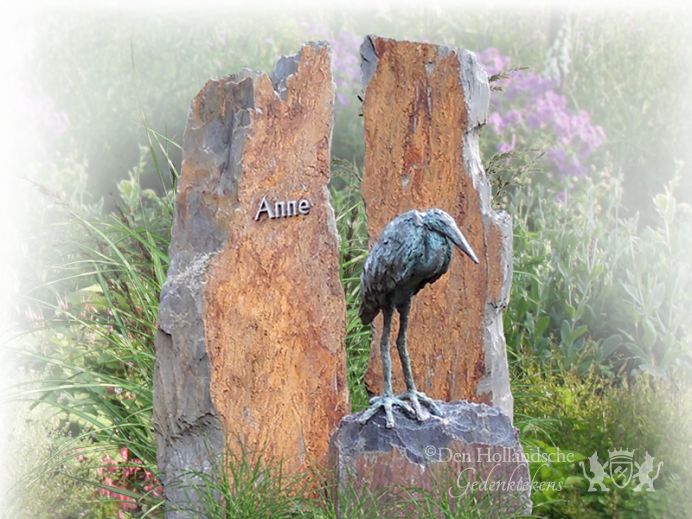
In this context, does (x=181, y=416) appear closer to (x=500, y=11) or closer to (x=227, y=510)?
(x=227, y=510)

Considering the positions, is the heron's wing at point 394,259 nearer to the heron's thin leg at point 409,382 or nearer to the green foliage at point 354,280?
the heron's thin leg at point 409,382

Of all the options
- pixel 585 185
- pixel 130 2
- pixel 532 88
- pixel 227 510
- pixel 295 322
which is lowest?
pixel 227 510

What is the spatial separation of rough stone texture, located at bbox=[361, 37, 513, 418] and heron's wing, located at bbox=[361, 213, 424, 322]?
0.89 metres

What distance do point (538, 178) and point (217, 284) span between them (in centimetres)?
534

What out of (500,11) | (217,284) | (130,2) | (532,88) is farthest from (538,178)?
(217,284)

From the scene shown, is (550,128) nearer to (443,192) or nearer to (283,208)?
(443,192)

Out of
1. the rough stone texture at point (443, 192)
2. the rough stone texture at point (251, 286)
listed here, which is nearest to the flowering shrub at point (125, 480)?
the rough stone texture at point (251, 286)

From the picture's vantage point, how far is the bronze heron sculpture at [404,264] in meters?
4.04

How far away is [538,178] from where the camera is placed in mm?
9172

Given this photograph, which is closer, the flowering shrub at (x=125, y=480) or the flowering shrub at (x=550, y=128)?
the flowering shrub at (x=125, y=480)

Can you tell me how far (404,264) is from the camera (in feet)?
13.3

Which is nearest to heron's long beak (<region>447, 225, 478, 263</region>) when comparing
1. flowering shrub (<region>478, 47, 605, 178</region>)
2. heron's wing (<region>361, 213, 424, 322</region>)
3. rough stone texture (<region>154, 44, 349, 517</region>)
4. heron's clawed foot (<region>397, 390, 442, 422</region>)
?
heron's wing (<region>361, 213, 424, 322</region>)

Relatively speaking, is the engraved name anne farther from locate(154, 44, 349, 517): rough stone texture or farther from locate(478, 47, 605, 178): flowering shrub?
locate(478, 47, 605, 178): flowering shrub

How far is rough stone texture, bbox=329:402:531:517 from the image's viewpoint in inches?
163
